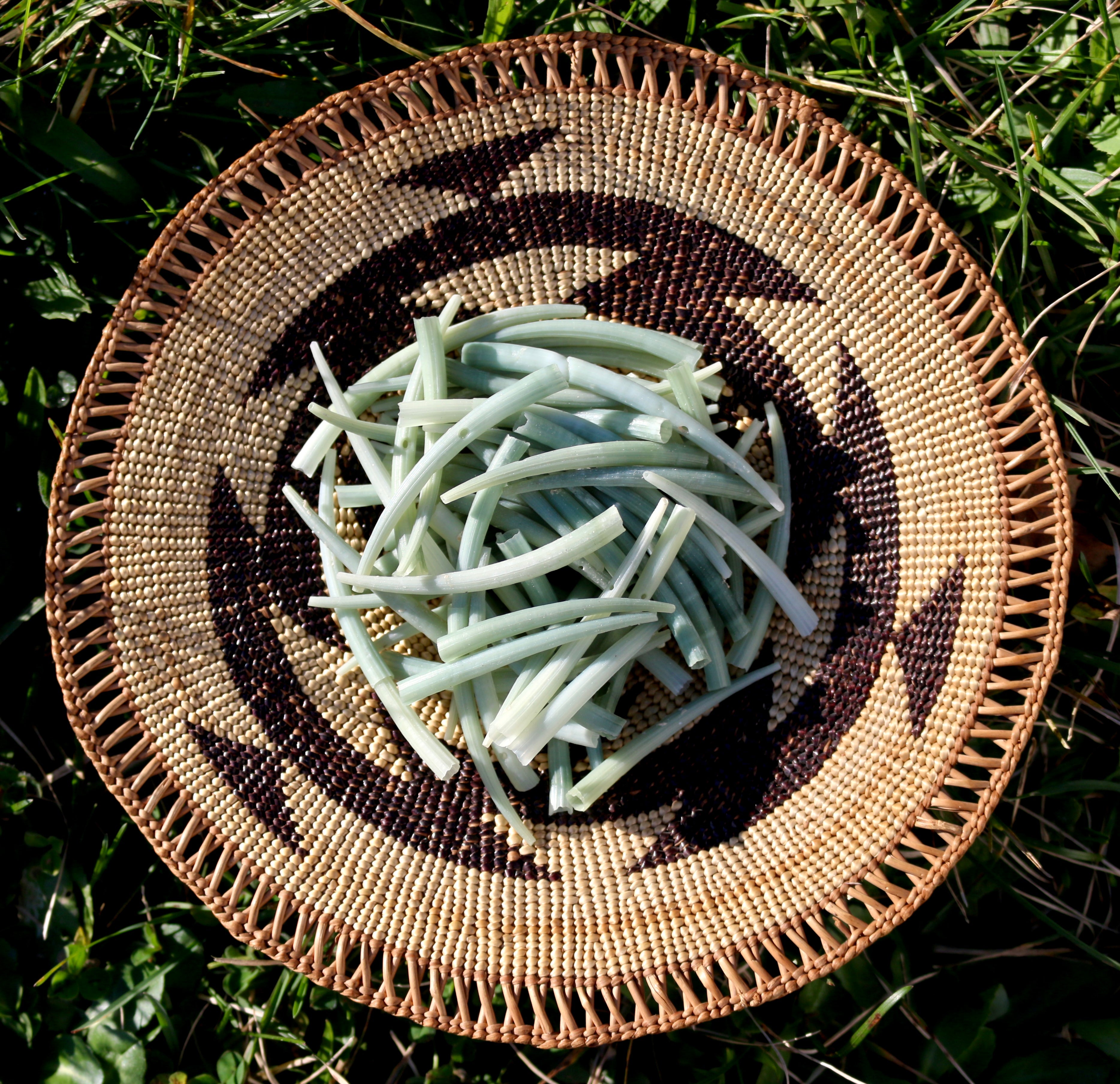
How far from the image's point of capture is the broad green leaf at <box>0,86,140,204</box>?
221 centimetres

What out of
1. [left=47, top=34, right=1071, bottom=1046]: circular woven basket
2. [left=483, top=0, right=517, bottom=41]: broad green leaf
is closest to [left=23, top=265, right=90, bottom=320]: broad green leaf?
[left=47, top=34, right=1071, bottom=1046]: circular woven basket

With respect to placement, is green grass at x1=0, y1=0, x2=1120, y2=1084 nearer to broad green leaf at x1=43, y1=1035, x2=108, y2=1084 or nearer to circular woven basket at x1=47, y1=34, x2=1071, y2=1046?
broad green leaf at x1=43, y1=1035, x2=108, y2=1084

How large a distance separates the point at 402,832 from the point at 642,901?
52cm

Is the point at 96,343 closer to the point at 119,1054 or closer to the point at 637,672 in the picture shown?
the point at 637,672

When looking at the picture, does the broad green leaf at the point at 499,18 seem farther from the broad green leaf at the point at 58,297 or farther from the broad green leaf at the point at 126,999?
the broad green leaf at the point at 126,999

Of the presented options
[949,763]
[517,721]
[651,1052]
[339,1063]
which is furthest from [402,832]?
[949,763]

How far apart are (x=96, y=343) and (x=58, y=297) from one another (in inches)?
5.1

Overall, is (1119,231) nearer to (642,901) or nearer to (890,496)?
(890,496)

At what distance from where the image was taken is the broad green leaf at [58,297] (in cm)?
226

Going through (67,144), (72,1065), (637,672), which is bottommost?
(72,1065)

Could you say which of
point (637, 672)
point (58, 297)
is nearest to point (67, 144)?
Answer: point (58, 297)

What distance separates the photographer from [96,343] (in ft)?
7.75

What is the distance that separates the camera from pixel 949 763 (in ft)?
6.47

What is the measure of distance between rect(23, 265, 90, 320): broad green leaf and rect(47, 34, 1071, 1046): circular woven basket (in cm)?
20
